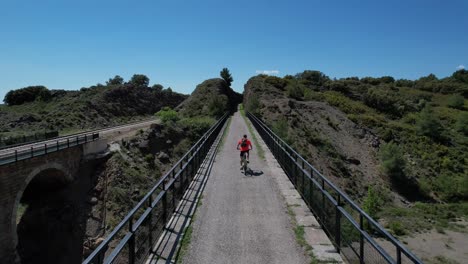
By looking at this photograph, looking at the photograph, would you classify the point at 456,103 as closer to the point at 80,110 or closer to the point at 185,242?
the point at 80,110

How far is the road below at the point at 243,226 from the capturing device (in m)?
5.83

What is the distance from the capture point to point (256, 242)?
21.0 ft

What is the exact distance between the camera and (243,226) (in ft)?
24.0

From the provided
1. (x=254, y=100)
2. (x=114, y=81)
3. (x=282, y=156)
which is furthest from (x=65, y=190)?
(x=114, y=81)

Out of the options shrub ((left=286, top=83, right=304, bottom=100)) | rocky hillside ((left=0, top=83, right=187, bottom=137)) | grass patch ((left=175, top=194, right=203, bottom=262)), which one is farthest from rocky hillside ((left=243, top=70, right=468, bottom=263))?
rocky hillside ((left=0, top=83, right=187, bottom=137))

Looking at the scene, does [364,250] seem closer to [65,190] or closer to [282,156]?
[282,156]

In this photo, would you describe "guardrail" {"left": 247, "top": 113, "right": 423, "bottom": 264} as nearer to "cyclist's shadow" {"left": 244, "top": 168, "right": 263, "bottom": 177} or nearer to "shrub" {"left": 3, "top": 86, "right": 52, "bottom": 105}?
"cyclist's shadow" {"left": 244, "top": 168, "right": 263, "bottom": 177}

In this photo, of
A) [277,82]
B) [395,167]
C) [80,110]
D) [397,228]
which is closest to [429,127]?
[395,167]

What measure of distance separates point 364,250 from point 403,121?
64.9 meters

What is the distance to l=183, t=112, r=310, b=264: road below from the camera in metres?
5.83

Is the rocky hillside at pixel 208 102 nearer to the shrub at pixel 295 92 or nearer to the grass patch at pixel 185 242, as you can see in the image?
the shrub at pixel 295 92

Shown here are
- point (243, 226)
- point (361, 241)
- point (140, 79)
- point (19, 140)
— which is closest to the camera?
point (361, 241)

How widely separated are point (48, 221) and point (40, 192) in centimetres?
340

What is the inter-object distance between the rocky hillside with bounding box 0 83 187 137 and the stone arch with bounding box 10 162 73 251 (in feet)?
51.1
